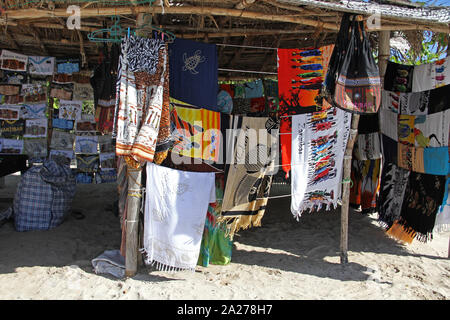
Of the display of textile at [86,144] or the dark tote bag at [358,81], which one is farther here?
the display of textile at [86,144]

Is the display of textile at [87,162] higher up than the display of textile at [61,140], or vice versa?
the display of textile at [61,140]

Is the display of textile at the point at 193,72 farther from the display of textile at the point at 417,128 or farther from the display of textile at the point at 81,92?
the display of textile at the point at 81,92

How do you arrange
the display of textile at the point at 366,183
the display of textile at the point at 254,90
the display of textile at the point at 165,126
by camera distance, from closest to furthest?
the display of textile at the point at 165,126 < the display of textile at the point at 366,183 < the display of textile at the point at 254,90

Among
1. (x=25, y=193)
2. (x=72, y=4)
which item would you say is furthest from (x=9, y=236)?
(x=72, y=4)

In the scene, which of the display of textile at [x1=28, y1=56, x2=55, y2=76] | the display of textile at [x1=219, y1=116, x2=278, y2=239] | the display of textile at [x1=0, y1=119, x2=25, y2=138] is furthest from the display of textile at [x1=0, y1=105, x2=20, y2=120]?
the display of textile at [x1=219, y1=116, x2=278, y2=239]

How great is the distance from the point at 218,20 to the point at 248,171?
195cm

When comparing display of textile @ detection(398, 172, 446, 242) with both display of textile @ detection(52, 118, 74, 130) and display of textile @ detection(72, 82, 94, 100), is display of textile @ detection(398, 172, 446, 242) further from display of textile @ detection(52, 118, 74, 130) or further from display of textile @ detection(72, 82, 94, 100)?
display of textile @ detection(52, 118, 74, 130)

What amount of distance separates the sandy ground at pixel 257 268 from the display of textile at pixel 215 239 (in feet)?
0.37

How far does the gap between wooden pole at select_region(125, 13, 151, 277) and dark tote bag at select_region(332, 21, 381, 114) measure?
2007mm

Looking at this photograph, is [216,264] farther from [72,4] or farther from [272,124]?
[72,4]

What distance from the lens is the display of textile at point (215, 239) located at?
3.74m

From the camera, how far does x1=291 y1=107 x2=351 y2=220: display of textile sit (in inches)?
147

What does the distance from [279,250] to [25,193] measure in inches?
131

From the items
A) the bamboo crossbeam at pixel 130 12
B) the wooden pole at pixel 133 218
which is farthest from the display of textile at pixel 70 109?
the wooden pole at pixel 133 218
